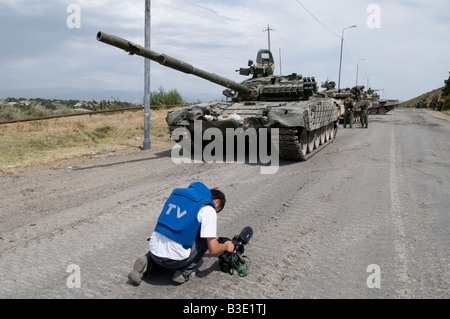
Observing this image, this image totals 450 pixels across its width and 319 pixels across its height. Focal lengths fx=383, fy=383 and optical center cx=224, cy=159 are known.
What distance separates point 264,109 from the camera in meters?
9.24

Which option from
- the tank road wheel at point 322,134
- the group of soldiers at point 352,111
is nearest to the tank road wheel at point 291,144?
the tank road wheel at point 322,134

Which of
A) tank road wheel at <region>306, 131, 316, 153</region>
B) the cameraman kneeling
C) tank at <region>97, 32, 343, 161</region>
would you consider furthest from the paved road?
tank road wheel at <region>306, 131, 316, 153</region>

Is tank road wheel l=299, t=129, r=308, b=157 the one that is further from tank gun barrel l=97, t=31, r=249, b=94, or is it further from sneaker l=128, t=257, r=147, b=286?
sneaker l=128, t=257, r=147, b=286

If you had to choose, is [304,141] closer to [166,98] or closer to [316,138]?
[316,138]

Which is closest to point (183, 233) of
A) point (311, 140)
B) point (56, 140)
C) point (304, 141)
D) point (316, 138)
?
point (304, 141)

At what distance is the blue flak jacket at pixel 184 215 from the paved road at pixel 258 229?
1.60 feet

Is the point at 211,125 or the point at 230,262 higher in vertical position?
the point at 211,125

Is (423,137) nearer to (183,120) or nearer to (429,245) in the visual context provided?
(183,120)

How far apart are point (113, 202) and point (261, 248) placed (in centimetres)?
276

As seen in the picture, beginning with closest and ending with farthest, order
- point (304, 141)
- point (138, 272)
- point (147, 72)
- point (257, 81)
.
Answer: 1. point (138, 272)
2. point (304, 141)
3. point (147, 72)
4. point (257, 81)

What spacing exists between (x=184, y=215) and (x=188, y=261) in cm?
45

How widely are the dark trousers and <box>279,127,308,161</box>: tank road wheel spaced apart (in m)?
5.48
